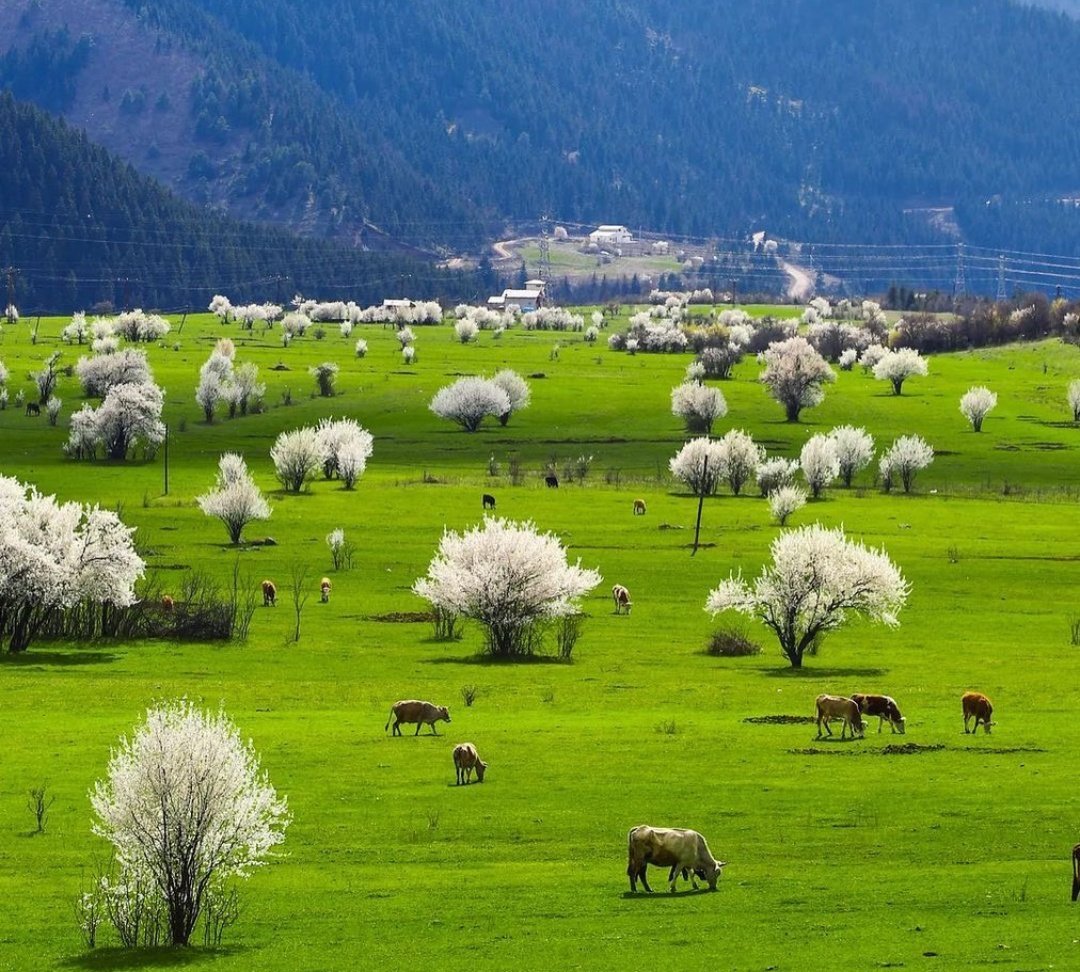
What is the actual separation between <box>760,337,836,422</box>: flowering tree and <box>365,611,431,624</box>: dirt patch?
8190cm

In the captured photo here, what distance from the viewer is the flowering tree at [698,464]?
379ft

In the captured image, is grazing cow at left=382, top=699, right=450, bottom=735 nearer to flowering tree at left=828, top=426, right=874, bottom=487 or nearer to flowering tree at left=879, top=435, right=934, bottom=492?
flowering tree at left=879, top=435, right=934, bottom=492

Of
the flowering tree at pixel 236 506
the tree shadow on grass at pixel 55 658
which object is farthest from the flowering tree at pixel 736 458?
the tree shadow on grass at pixel 55 658

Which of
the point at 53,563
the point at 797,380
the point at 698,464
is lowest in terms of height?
the point at 53,563

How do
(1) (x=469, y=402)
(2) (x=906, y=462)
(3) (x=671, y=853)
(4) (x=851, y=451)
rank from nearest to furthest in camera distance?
(3) (x=671, y=853) → (2) (x=906, y=462) → (4) (x=851, y=451) → (1) (x=469, y=402)

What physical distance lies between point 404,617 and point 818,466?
47.1 metres

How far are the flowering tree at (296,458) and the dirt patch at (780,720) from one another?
63644 mm

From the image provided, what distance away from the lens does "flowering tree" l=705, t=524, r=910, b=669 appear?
66250 millimetres

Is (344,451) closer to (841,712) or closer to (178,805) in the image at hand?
(841,712)

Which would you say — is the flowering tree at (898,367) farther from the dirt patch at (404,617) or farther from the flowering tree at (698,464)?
the dirt patch at (404,617)

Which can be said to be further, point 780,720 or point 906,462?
point 906,462

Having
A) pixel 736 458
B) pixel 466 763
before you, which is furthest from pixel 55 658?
pixel 736 458

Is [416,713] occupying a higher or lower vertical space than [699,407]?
lower

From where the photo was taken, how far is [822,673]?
64.4 m
